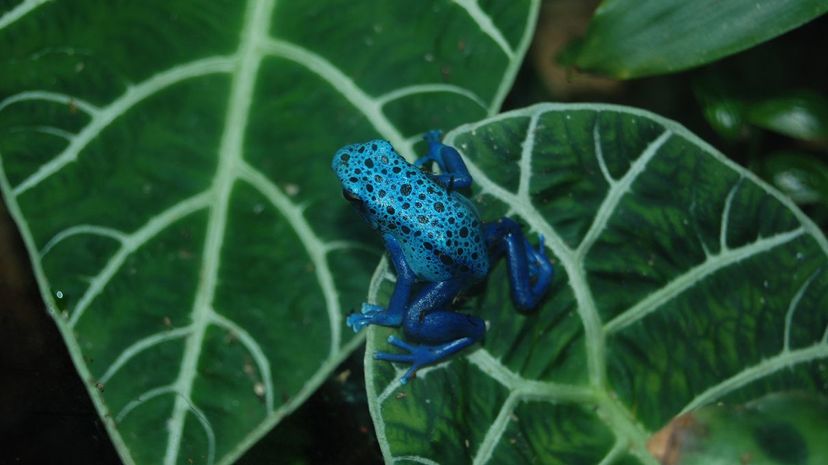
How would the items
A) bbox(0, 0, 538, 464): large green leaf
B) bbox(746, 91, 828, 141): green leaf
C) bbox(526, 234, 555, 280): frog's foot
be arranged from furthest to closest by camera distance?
1. bbox(746, 91, 828, 141): green leaf
2. bbox(526, 234, 555, 280): frog's foot
3. bbox(0, 0, 538, 464): large green leaf

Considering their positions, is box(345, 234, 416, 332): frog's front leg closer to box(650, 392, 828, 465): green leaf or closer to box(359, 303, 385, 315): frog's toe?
box(359, 303, 385, 315): frog's toe

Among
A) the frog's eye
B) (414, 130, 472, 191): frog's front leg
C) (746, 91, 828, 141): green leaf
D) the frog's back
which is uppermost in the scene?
(746, 91, 828, 141): green leaf

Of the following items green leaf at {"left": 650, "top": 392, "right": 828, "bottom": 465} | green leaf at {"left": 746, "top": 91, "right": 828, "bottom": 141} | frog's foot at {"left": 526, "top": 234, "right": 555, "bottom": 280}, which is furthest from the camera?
green leaf at {"left": 746, "top": 91, "right": 828, "bottom": 141}

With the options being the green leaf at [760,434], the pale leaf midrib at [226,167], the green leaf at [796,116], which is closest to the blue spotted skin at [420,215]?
the pale leaf midrib at [226,167]

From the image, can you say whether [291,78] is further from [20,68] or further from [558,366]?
[558,366]

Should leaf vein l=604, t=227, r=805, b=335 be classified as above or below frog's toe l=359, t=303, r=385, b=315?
below

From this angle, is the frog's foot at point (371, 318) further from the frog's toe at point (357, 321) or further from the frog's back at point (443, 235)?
the frog's back at point (443, 235)

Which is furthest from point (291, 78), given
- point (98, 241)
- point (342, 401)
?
point (342, 401)

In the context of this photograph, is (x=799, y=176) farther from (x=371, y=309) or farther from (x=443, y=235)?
(x=371, y=309)

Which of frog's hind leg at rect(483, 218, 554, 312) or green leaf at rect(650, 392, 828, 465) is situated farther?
frog's hind leg at rect(483, 218, 554, 312)

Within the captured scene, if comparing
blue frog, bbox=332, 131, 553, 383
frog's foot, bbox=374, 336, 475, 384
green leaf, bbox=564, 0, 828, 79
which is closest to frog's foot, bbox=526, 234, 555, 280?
blue frog, bbox=332, 131, 553, 383
